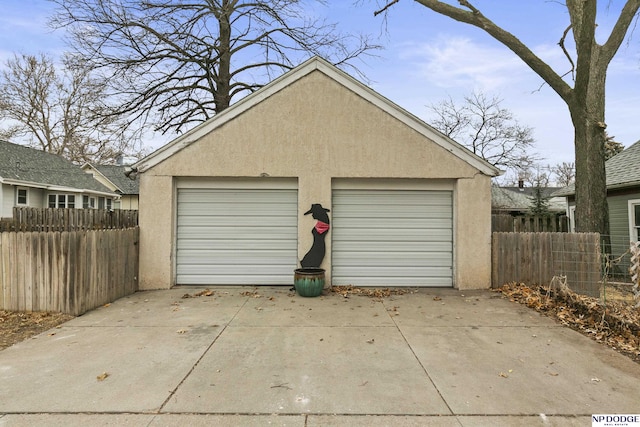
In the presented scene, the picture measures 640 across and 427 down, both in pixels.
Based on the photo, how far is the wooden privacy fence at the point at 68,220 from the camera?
10109 millimetres

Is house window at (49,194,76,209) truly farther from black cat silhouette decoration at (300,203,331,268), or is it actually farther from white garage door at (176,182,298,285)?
black cat silhouette decoration at (300,203,331,268)

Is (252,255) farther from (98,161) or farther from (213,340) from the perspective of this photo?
(98,161)

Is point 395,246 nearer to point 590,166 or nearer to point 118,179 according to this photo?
point 590,166

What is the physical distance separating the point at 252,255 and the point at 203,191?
1.96 meters

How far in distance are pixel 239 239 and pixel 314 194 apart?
6.94 ft

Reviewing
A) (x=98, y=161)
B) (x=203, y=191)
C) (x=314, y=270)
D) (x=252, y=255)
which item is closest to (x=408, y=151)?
(x=314, y=270)

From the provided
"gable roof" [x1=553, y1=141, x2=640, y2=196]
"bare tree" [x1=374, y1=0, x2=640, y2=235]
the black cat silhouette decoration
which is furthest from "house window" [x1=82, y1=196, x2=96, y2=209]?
"gable roof" [x1=553, y1=141, x2=640, y2=196]

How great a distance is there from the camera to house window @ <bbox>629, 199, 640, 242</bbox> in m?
11.0

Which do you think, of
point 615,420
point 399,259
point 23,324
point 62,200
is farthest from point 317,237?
point 62,200

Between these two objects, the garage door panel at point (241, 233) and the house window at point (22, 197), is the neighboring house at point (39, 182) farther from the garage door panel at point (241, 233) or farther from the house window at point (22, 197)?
the garage door panel at point (241, 233)

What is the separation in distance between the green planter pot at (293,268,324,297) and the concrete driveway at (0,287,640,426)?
1098mm

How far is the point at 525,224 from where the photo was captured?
10.3 m

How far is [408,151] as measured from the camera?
26.8 ft

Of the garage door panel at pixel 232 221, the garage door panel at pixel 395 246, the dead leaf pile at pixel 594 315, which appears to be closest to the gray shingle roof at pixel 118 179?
the garage door panel at pixel 232 221
